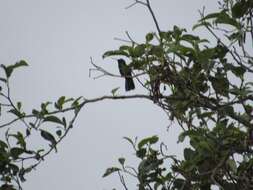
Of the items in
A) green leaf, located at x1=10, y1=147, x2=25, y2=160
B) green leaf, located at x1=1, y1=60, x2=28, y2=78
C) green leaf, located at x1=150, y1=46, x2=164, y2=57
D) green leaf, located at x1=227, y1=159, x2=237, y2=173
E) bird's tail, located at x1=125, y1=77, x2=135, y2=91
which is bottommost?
green leaf, located at x1=227, y1=159, x2=237, y2=173

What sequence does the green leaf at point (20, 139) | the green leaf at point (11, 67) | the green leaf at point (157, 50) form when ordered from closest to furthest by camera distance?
the green leaf at point (157, 50)
the green leaf at point (20, 139)
the green leaf at point (11, 67)

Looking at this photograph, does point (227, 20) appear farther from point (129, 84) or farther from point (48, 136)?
point (48, 136)

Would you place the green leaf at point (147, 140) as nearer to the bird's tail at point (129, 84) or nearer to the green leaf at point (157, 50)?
the bird's tail at point (129, 84)

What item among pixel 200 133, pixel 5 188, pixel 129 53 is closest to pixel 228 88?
pixel 200 133

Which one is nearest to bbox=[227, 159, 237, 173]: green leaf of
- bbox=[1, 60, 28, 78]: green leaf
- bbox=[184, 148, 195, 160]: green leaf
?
bbox=[184, 148, 195, 160]: green leaf

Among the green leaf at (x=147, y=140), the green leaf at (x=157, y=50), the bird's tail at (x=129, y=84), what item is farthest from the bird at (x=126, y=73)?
the green leaf at (x=147, y=140)

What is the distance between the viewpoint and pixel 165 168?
2.59 metres

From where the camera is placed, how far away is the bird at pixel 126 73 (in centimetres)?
241

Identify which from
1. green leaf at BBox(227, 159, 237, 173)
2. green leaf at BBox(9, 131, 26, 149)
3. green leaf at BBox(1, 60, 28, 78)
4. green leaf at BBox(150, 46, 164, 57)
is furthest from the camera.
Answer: green leaf at BBox(1, 60, 28, 78)

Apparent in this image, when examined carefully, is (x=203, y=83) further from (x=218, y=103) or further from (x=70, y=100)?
(x=70, y=100)

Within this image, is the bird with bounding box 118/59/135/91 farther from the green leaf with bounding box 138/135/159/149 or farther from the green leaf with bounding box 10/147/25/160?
the green leaf with bounding box 10/147/25/160

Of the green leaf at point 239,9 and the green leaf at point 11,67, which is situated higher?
the green leaf at point 11,67

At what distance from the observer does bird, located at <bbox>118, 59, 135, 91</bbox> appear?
7.92 feet

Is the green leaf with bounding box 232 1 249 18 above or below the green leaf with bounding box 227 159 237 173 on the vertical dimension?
above
